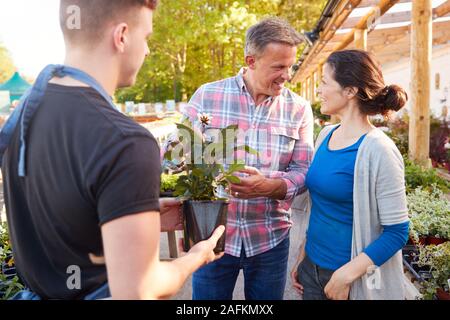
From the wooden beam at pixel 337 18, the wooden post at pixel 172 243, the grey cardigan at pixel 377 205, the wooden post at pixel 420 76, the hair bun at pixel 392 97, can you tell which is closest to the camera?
the grey cardigan at pixel 377 205

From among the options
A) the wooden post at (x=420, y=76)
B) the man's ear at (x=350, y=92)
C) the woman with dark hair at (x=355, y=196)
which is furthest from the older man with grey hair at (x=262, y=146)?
the wooden post at (x=420, y=76)

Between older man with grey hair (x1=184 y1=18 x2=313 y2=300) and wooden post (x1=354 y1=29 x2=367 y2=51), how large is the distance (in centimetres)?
596

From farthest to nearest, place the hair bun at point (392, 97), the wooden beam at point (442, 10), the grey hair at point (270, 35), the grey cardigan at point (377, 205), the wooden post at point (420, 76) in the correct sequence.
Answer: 1. the wooden beam at point (442, 10)
2. the wooden post at point (420, 76)
3. the grey hair at point (270, 35)
4. the hair bun at point (392, 97)
5. the grey cardigan at point (377, 205)

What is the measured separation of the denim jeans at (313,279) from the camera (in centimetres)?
204

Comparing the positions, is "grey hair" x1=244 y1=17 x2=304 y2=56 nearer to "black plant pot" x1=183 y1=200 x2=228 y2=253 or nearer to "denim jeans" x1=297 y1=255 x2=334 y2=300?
"black plant pot" x1=183 y1=200 x2=228 y2=253

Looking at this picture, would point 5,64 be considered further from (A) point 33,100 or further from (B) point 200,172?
(A) point 33,100

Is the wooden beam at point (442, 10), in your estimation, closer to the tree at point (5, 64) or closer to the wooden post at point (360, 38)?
the wooden post at point (360, 38)

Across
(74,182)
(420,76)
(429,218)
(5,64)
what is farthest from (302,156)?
(5,64)

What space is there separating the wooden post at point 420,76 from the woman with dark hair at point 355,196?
3.38 m

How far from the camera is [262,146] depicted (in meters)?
2.22

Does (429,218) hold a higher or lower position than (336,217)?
lower

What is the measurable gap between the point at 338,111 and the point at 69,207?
1480 mm

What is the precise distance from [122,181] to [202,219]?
707 mm

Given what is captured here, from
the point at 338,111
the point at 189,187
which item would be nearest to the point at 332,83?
the point at 338,111
